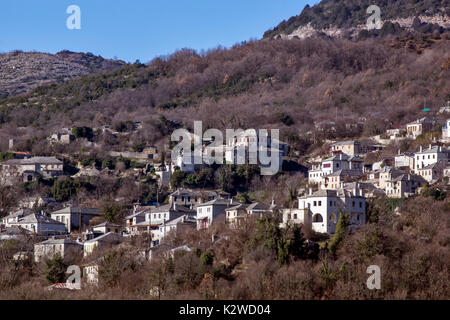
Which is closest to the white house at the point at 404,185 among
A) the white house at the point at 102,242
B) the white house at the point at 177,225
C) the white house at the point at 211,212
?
the white house at the point at 211,212

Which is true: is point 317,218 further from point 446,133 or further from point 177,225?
point 446,133

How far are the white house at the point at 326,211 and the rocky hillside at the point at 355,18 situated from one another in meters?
97.0

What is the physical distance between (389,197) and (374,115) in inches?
1219

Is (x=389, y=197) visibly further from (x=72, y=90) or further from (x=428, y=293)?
(x=72, y=90)

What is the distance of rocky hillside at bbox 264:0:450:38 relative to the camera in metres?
152

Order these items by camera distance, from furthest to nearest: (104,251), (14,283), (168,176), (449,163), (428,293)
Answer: (168,176), (449,163), (104,251), (14,283), (428,293)

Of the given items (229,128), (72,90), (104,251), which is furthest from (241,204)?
(72,90)

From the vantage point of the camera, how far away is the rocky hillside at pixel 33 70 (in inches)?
6270

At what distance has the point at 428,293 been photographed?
1698 inches

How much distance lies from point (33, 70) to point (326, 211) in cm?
13062

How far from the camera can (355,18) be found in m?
168

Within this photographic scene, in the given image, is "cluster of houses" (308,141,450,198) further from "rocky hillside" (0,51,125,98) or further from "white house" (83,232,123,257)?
"rocky hillside" (0,51,125,98)

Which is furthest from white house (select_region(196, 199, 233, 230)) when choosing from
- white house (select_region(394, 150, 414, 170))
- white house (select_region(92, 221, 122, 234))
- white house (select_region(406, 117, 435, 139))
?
white house (select_region(406, 117, 435, 139))

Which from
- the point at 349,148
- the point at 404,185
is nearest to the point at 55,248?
the point at 404,185
